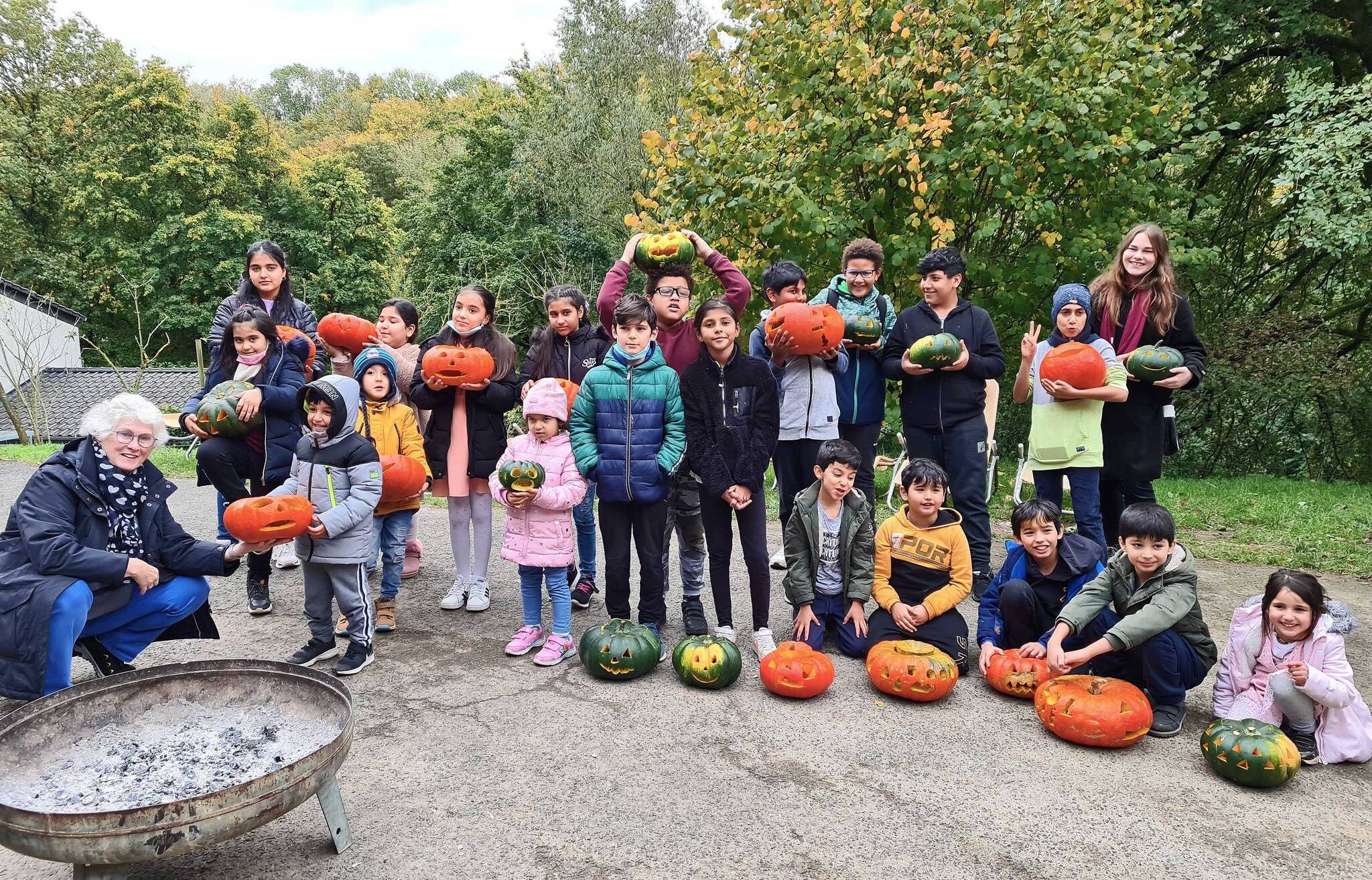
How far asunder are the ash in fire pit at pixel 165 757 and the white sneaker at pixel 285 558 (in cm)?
360

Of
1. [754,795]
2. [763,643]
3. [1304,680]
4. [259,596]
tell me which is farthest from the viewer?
[259,596]

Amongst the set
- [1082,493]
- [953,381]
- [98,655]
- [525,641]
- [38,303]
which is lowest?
[525,641]

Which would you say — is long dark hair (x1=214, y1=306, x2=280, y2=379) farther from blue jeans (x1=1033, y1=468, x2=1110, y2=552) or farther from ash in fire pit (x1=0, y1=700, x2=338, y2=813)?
blue jeans (x1=1033, y1=468, x2=1110, y2=552)

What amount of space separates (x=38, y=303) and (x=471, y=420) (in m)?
35.1

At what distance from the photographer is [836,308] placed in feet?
18.0

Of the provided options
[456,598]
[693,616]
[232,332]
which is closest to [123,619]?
[232,332]

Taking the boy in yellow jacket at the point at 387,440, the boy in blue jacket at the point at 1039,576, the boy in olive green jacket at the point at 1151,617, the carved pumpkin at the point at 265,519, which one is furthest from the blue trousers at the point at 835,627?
the carved pumpkin at the point at 265,519

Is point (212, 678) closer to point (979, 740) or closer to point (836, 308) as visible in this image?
point (979, 740)

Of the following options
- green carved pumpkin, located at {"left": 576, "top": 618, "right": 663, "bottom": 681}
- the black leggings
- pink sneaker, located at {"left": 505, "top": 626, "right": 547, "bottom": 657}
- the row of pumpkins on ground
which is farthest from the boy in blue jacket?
pink sneaker, located at {"left": 505, "top": 626, "right": 547, "bottom": 657}

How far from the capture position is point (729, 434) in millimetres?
4977

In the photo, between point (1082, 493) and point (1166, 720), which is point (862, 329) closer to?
point (1082, 493)

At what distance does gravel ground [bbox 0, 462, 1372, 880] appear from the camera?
9.97ft

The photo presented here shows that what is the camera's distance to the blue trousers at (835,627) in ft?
16.5

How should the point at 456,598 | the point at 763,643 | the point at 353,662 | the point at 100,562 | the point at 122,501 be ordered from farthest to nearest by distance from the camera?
1. the point at 456,598
2. the point at 763,643
3. the point at 353,662
4. the point at 122,501
5. the point at 100,562
